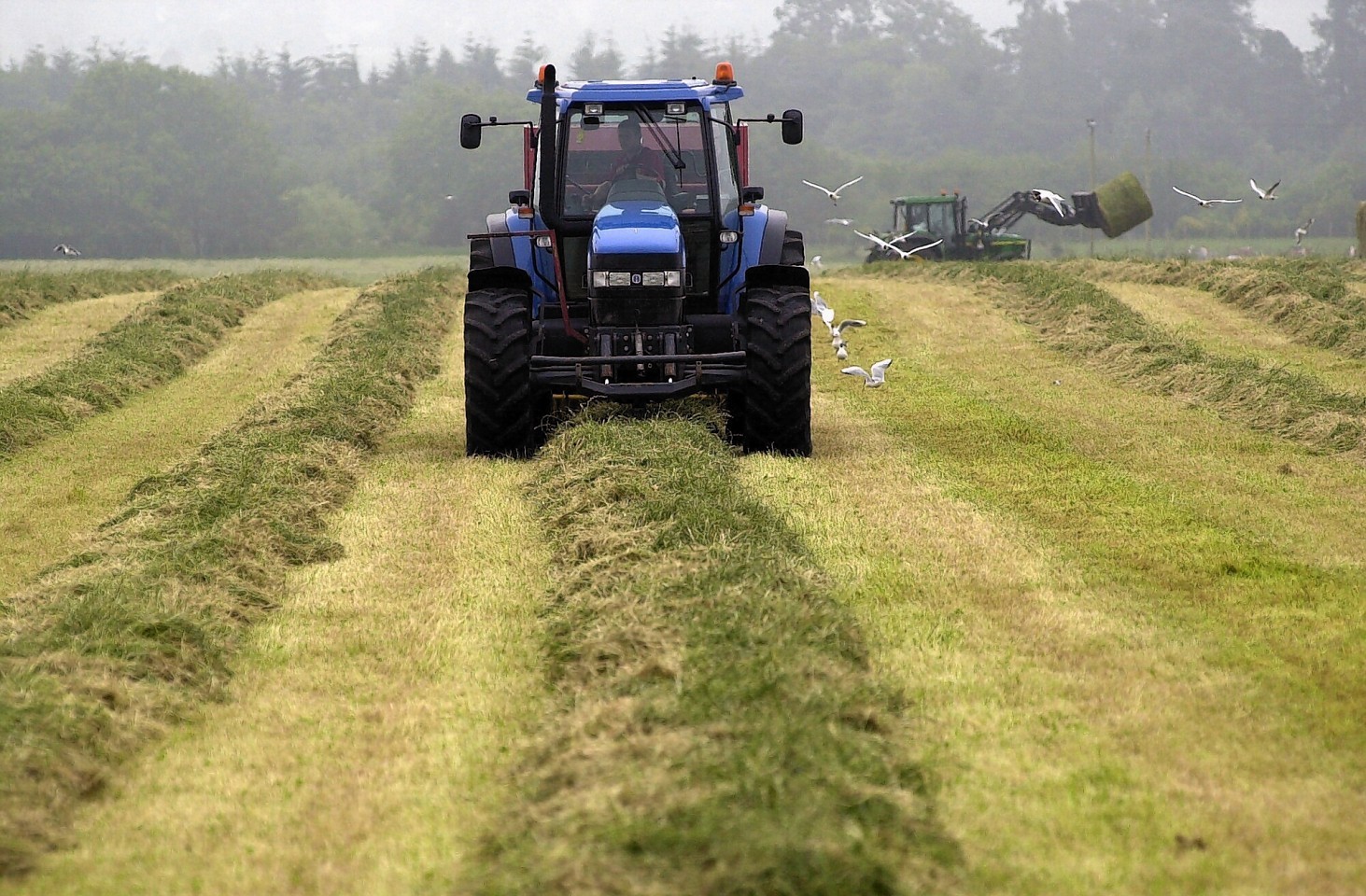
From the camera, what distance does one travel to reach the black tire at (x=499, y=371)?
1061cm

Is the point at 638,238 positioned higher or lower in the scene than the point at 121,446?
higher

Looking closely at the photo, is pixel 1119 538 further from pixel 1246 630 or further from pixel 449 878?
pixel 449 878

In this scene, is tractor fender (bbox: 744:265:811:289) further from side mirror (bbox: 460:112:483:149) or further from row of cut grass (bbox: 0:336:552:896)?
row of cut grass (bbox: 0:336:552:896)

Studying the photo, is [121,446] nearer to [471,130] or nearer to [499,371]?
[499,371]

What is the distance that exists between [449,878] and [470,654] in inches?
80.9

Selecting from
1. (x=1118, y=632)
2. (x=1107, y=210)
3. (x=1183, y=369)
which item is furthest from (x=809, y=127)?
(x=1118, y=632)

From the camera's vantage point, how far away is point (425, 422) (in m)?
13.1

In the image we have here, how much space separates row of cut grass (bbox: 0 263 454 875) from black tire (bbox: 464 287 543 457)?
963mm

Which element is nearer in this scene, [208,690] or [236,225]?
[208,690]

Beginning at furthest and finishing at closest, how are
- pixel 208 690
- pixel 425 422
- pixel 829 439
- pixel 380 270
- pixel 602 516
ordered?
pixel 380 270, pixel 425 422, pixel 829 439, pixel 602 516, pixel 208 690

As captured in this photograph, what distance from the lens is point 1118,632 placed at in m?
6.51

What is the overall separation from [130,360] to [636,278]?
8.12 metres

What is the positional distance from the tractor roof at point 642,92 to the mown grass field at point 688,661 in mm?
2158

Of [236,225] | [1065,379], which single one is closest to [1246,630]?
[1065,379]
